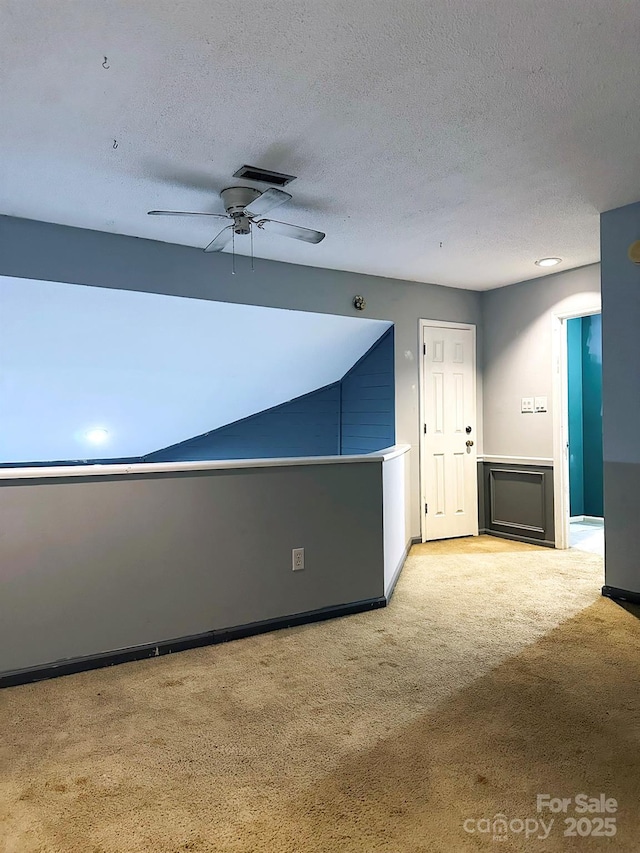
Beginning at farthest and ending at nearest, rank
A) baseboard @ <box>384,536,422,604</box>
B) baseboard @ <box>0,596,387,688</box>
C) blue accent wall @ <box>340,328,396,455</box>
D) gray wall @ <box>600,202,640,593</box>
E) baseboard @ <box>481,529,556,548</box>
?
1. blue accent wall @ <box>340,328,396,455</box>
2. baseboard @ <box>481,529,556,548</box>
3. baseboard @ <box>384,536,422,604</box>
4. gray wall @ <box>600,202,640,593</box>
5. baseboard @ <box>0,596,387,688</box>

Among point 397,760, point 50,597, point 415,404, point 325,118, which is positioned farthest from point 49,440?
point 397,760

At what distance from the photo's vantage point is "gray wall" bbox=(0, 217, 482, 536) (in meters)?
3.84

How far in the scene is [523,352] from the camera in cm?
561

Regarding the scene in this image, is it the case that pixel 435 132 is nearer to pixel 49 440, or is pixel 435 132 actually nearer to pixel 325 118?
pixel 325 118

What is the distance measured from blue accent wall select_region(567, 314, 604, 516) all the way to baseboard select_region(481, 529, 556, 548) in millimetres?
1366

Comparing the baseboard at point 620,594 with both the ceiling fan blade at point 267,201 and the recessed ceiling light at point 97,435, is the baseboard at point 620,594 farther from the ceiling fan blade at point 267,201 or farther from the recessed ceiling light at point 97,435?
the recessed ceiling light at point 97,435

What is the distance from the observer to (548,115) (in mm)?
2586

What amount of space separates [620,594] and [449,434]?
7.46ft

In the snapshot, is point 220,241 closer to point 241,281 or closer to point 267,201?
point 267,201

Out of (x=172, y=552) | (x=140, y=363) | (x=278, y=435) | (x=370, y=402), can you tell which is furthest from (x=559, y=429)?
(x=172, y=552)

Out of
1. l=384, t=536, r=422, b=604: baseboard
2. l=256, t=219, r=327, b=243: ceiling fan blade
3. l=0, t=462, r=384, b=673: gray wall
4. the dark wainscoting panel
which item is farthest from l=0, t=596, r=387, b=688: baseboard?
the dark wainscoting panel

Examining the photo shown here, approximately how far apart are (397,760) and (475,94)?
2.49 m

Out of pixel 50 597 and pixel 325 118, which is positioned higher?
pixel 325 118

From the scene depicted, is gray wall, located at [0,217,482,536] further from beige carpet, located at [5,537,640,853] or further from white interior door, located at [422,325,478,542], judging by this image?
beige carpet, located at [5,537,640,853]
